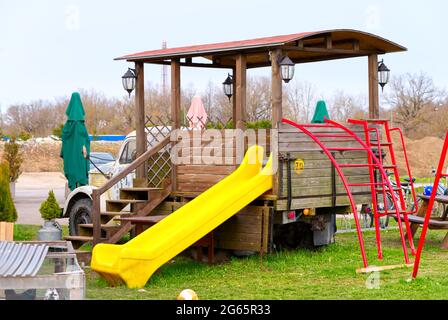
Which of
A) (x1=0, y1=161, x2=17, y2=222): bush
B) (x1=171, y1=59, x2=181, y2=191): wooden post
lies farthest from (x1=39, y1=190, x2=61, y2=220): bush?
(x1=171, y1=59, x2=181, y2=191): wooden post

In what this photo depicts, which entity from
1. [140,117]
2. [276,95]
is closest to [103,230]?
[140,117]

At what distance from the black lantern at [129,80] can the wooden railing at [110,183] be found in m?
1.30

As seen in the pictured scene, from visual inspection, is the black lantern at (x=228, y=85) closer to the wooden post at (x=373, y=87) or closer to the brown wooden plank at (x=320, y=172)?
the wooden post at (x=373, y=87)

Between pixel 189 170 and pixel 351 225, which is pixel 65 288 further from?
pixel 351 225

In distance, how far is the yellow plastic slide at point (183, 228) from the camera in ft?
32.1

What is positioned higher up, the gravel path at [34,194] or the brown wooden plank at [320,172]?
the brown wooden plank at [320,172]

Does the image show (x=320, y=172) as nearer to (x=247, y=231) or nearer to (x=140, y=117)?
(x=247, y=231)

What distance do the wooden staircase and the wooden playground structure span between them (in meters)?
0.01

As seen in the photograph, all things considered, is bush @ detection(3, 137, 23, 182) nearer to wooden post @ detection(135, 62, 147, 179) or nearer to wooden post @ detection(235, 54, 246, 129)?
wooden post @ detection(135, 62, 147, 179)

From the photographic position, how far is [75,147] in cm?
1520

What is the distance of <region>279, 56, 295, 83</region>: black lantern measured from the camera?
443 inches

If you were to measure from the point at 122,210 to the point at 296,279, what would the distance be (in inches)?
→ 159

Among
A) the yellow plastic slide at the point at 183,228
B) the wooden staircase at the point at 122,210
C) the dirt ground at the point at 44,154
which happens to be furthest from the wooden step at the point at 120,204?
the dirt ground at the point at 44,154

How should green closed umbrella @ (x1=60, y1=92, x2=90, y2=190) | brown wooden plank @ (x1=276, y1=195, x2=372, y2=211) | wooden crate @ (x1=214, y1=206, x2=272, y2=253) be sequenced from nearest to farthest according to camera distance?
wooden crate @ (x1=214, y1=206, x2=272, y2=253) < brown wooden plank @ (x1=276, y1=195, x2=372, y2=211) < green closed umbrella @ (x1=60, y1=92, x2=90, y2=190)
